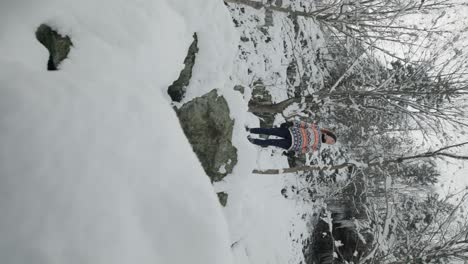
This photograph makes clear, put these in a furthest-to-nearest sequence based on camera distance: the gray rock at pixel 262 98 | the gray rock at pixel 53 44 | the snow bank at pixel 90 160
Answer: the gray rock at pixel 262 98 → the gray rock at pixel 53 44 → the snow bank at pixel 90 160

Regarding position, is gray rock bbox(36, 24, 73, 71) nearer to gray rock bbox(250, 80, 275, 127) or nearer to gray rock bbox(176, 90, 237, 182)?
gray rock bbox(176, 90, 237, 182)

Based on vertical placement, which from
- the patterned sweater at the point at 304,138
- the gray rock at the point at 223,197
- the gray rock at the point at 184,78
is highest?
the gray rock at the point at 184,78

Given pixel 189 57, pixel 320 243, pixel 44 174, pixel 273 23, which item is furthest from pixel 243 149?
pixel 320 243

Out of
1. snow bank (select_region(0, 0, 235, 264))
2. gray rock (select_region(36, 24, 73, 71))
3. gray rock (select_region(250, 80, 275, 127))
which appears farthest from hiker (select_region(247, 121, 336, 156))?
gray rock (select_region(36, 24, 73, 71))

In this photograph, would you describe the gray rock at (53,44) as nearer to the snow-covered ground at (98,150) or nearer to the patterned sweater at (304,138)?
the snow-covered ground at (98,150)

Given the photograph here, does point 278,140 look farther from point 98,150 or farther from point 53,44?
point 98,150

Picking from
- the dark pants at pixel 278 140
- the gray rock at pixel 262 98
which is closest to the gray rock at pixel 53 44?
the dark pants at pixel 278 140

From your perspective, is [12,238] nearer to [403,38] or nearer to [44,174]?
[44,174]
